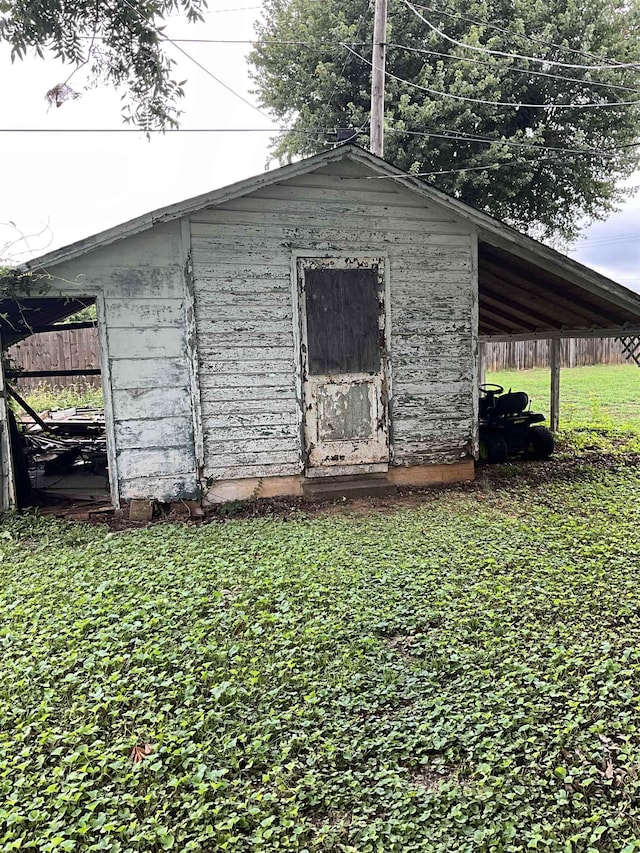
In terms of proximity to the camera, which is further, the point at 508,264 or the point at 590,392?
the point at 590,392

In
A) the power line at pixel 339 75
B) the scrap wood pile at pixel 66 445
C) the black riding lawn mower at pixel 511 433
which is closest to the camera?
the scrap wood pile at pixel 66 445

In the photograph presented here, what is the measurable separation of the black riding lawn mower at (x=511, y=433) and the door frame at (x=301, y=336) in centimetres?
234

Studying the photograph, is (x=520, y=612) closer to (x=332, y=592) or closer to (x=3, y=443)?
(x=332, y=592)

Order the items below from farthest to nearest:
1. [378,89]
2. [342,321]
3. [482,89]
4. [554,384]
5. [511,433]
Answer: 1. [482,89]
2. [378,89]
3. [554,384]
4. [511,433]
5. [342,321]

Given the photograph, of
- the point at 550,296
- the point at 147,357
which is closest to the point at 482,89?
the point at 550,296

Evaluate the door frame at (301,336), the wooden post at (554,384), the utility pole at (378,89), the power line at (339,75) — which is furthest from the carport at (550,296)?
the power line at (339,75)

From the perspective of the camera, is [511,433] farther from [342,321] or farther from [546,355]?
[546,355]

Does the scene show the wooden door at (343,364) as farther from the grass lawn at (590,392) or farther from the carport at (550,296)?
the grass lawn at (590,392)

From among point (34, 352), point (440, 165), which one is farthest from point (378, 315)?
point (34, 352)

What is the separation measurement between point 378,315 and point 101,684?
4.96 meters

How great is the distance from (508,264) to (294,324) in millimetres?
2977

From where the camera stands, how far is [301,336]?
6609 mm

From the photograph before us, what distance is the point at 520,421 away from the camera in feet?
29.5

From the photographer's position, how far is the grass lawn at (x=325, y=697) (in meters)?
2.13
